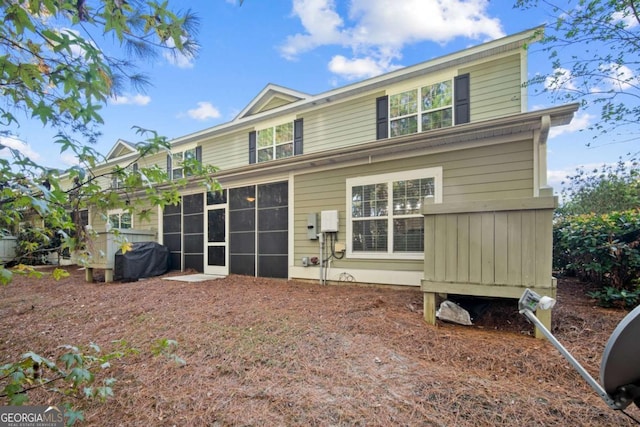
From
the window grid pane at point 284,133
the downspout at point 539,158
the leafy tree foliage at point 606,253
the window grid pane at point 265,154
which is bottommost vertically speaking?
the leafy tree foliage at point 606,253

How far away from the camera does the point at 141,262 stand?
336 inches

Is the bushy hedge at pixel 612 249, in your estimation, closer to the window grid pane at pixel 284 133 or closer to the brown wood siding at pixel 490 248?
the brown wood siding at pixel 490 248

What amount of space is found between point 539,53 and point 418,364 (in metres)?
7.24

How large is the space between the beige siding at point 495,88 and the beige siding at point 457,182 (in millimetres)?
1994

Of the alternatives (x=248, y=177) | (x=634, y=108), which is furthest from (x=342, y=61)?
(x=634, y=108)

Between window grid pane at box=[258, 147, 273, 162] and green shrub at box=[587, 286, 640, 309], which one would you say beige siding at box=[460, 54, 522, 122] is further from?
window grid pane at box=[258, 147, 273, 162]

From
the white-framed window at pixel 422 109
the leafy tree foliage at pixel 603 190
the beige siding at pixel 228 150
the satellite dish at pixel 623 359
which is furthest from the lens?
the beige siding at pixel 228 150

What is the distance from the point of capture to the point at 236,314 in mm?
4449

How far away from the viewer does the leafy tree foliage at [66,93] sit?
1344mm

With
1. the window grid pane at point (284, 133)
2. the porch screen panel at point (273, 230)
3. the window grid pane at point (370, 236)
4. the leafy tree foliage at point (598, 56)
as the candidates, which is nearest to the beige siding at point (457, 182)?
the window grid pane at point (370, 236)

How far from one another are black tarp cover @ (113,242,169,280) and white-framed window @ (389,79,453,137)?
24.7 ft

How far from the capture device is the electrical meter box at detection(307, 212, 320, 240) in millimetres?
6887

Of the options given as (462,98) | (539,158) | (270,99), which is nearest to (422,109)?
(462,98)

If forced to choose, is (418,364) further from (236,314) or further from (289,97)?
(289,97)
